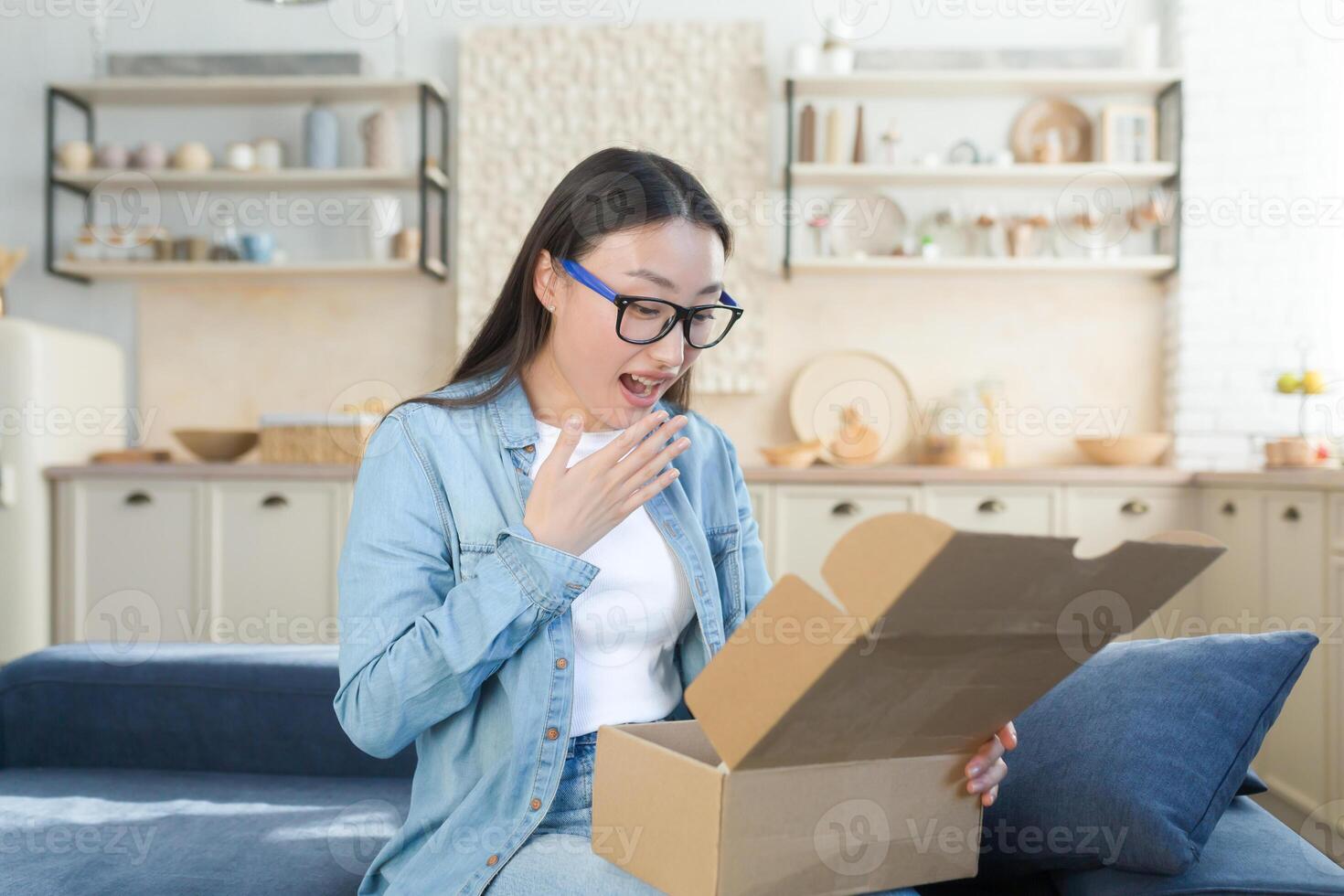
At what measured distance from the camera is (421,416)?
51.3 inches

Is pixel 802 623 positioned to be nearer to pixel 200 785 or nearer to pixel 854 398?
pixel 200 785

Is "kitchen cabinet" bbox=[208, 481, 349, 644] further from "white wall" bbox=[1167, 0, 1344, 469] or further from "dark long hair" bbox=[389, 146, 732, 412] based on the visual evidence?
"white wall" bbox=[1167, 0, 1344, 469]

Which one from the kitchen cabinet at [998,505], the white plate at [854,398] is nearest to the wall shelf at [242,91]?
the white plate at [854,398]

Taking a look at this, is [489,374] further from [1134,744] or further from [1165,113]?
[1165,113]

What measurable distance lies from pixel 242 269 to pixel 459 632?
11.7 feet

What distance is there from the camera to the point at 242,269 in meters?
4.30

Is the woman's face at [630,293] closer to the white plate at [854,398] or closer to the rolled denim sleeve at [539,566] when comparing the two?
the rolled denim sleeve at [539,566]

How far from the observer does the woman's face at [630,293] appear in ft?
4.20

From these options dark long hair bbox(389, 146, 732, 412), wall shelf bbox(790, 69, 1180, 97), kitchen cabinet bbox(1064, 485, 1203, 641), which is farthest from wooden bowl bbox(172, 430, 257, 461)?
dark long hair bbox(389, 146, 732, 412)

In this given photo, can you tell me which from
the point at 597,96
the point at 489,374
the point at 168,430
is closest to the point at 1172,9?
the point at 597,96

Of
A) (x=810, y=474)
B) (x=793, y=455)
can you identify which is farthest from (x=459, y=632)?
(x=793, y=455)

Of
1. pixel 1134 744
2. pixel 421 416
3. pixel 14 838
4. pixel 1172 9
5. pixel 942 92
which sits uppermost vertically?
pixel 1172 9

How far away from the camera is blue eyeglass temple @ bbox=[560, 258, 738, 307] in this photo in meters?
1.28

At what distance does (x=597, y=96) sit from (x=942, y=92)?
52.2 inches
